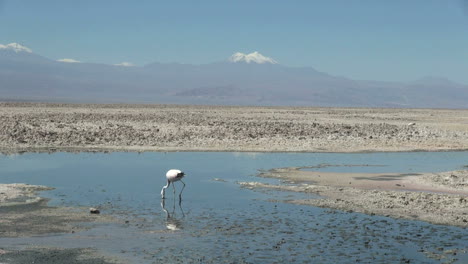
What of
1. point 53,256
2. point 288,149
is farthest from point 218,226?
point 288,149

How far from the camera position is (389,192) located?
20922mm

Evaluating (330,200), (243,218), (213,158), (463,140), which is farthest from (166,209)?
(463,140)

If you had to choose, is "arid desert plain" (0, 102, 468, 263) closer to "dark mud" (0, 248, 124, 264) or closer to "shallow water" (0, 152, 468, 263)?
"shallow water" (0, 152, 468, 263)

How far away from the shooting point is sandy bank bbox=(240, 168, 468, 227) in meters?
18.0

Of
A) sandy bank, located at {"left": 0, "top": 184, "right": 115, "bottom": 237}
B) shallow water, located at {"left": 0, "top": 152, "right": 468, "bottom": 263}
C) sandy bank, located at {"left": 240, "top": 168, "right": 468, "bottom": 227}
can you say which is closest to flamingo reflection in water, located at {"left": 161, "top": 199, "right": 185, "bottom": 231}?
Result: shallow water, located at {"left": 0, "top": 152, "right": 468, "bottom": 263}

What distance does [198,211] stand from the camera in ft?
59.7

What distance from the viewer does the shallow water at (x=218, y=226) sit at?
13883mm

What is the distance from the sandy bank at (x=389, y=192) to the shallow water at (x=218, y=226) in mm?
744

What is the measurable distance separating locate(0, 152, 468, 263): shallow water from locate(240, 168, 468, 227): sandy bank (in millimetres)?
744

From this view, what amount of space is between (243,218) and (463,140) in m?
28.2

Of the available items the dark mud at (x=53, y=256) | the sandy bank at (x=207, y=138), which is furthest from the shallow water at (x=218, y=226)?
the sandy bank at (x=207, y=138)

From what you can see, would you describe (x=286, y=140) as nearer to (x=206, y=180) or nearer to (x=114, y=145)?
(x=114, y=145)

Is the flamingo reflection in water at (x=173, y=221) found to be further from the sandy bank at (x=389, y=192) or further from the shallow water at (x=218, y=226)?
→ the sandy bank at (x=389, y=192)

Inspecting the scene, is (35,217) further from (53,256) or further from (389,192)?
(389,192)
